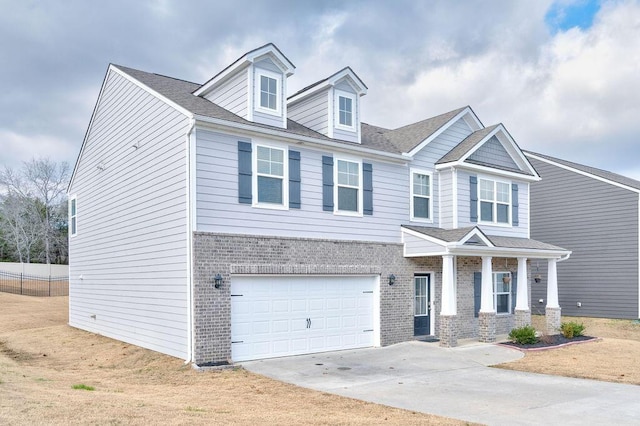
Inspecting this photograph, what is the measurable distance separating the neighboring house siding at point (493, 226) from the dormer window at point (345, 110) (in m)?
4.17

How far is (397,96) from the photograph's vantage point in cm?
2262

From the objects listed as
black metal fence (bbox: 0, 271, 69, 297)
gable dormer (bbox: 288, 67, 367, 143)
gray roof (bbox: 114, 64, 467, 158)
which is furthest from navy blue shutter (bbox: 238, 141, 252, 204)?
black metal fence (bbox: 0, 271, 69, 297)

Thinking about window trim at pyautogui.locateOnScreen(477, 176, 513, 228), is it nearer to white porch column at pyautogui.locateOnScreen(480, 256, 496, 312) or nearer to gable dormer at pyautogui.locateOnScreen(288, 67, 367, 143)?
white porch column at pyautogui.locateOnScreen(480, 256, 496, 312)

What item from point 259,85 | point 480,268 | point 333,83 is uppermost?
point 333,83

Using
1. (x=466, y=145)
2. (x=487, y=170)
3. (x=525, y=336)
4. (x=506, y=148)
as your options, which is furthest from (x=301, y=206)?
(x=506, y=148)

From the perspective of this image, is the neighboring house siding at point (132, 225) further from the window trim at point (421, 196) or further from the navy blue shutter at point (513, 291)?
the navy blue shutter at point (513, 291)

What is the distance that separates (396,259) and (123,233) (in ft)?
26.8

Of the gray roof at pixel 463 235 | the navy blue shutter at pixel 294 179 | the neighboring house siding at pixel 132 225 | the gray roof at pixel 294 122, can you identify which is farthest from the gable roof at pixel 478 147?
the neighboring house siding at pixel 132 225

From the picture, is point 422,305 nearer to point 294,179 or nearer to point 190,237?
point 294,179

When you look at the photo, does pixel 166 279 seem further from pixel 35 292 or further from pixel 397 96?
pixel 35 292

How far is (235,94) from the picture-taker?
1463 cm

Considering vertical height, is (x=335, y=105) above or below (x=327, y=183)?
above

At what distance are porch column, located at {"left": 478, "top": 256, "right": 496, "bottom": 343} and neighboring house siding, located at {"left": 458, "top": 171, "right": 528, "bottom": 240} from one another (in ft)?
5.66

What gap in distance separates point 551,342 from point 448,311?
135 inches
